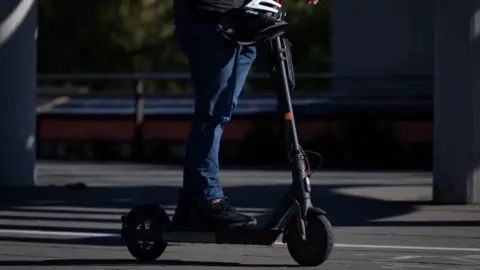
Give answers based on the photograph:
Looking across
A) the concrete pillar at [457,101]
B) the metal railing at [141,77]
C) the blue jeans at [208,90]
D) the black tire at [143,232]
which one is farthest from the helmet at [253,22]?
the metal railing at [141,77]

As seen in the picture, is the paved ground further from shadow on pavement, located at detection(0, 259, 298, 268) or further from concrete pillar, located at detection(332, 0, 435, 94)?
concrete pillar, located at detection(332, 0, 435, 94)

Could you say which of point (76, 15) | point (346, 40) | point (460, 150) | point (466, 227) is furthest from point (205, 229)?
point (76, 15)

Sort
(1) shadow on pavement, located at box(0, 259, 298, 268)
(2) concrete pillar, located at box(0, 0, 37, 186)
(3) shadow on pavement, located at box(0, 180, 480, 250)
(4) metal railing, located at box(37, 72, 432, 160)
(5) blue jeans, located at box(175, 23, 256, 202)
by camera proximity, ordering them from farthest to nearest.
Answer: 1. (4) metal railing, located at box(37, 72, 432, 160)
2. (2) concrete pillar, located at box(0, 0, 37, 186)
3. (3) shadow on pavement, located at box(0, 180, 480, 250)
4. (1) shadow on pavement, located at box(0, 259, 298, 268)
5. (5) blue jeans, located at box(175, 23, 256, 202)

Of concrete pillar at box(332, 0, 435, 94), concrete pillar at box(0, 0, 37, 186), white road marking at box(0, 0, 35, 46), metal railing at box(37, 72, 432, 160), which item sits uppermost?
white road marking at box(0, 0, 35, 46)

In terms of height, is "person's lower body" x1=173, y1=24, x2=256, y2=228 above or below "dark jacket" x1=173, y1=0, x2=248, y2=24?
below

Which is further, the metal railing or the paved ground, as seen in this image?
the metal railing

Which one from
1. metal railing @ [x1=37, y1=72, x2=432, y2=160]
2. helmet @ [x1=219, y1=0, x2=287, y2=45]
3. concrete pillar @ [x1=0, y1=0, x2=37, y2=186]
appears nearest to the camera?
helmet @ [x1=219, y1=0, x2=287, y2=45]

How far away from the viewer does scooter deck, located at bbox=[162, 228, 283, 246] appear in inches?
253

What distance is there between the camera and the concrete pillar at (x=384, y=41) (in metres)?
16.6

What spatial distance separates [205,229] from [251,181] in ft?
19.1

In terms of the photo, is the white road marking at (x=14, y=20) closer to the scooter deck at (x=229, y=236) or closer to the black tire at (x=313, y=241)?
the scooter deck at (x=229, y=236)

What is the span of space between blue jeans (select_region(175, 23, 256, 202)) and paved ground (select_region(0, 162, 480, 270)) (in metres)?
0.43

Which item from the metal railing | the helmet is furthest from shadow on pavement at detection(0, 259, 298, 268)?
the metal railing

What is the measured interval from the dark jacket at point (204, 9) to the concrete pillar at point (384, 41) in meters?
9.91
